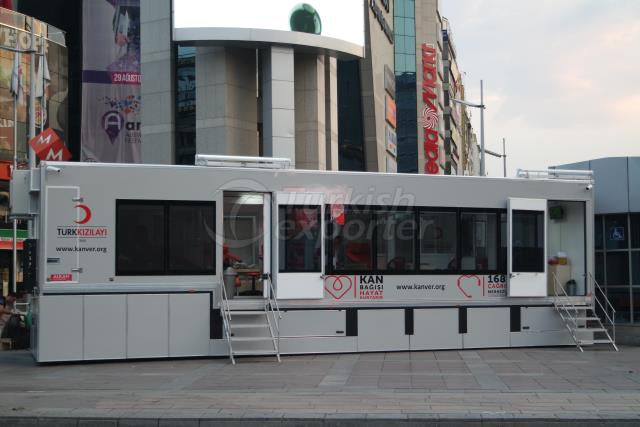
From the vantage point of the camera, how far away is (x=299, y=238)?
15805mm

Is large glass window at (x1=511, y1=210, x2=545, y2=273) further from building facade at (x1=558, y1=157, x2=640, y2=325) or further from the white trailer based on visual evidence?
building facade at (x1=558, y1=157, x2=640, y2=325)

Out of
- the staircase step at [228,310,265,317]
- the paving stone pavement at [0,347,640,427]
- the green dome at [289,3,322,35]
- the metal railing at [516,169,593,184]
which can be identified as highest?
the green dome at [289,3,322,35]

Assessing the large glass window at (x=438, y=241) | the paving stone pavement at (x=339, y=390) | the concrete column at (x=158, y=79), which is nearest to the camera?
the paving stone pavement at (x=339, y=390)

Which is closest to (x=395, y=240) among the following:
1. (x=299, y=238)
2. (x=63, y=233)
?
(x=299, y=238)

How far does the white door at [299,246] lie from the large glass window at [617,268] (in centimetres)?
677

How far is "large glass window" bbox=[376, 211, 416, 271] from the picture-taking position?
1625 cm

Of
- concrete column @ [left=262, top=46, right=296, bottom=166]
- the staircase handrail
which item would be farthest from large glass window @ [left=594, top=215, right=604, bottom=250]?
concrete column @ [left=262, top=46, right=296, bottom=166]

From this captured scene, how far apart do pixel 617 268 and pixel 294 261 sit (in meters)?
7.38

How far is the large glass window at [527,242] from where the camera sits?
Result: 1688 cm

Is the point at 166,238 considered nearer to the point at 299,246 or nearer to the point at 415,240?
the point at 299,246

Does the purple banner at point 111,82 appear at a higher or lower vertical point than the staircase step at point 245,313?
higher

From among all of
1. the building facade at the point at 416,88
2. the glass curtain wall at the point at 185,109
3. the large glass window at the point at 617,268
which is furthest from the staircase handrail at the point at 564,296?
the building facade at the point at 416,88

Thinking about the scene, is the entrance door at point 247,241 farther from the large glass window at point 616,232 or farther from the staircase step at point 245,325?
the large glass window at point 616,232

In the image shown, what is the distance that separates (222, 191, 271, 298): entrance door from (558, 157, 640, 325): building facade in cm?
755
